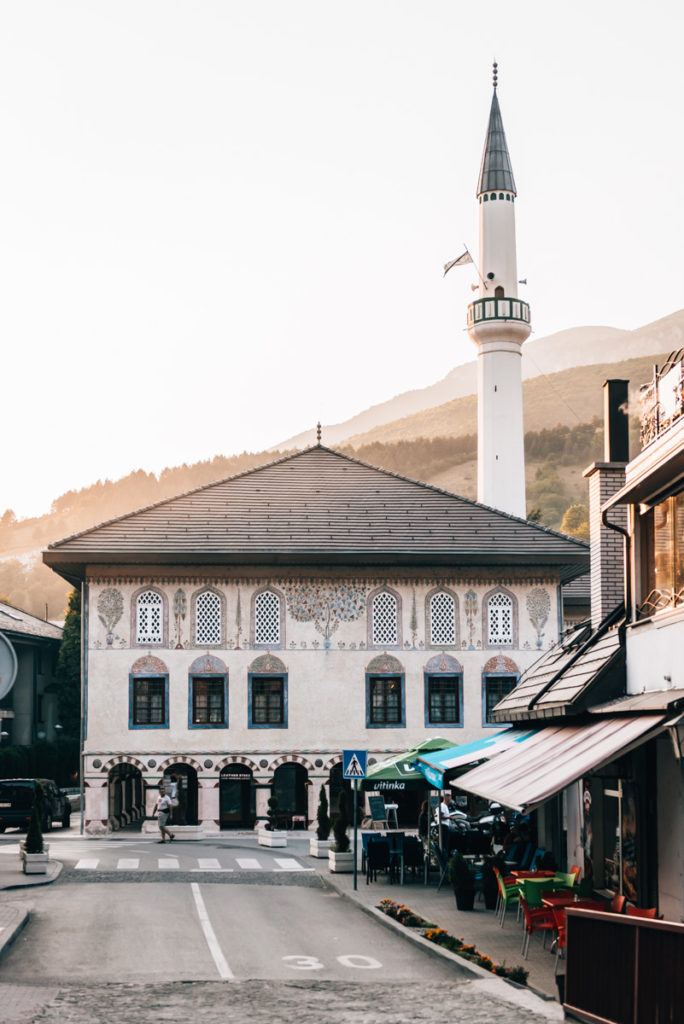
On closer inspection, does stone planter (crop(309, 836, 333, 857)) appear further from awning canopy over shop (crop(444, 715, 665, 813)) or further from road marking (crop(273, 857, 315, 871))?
awning canopy over shop (crop(444, 715, 665, 813))

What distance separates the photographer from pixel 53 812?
4516cm

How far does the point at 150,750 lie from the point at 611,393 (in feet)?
89.1

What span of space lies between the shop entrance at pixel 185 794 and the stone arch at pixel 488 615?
10426mm

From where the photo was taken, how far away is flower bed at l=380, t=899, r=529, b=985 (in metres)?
14.7

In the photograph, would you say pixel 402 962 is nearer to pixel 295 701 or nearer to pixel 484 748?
pixel 484 748

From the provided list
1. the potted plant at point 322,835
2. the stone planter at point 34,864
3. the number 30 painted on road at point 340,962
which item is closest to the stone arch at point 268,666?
the potted plant at point 322,835

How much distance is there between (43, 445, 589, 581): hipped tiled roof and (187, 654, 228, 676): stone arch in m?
3.11

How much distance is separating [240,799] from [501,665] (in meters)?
9.58

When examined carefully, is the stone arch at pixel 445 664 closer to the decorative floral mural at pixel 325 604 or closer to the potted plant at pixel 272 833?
the decorative floral mural at pixel 325 604

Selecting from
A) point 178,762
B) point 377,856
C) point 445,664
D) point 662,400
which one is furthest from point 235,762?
point 662,400

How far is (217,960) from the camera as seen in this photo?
16094 mm

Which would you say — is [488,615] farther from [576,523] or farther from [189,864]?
[576,523]

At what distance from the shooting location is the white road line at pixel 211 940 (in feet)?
50.0


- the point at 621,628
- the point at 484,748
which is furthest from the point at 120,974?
the point at 484,748
